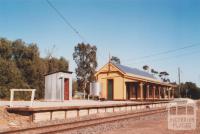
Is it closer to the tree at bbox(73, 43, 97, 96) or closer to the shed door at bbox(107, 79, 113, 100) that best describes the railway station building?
the shed door at bbox(107, 79, 113, 100)

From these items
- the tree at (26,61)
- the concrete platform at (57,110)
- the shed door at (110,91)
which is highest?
the tree at (26,61)

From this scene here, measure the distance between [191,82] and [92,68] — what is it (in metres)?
31.4

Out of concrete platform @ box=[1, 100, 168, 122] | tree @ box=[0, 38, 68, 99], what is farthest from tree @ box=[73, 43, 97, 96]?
concrete platform @ box=[1, 100, 168, 122]

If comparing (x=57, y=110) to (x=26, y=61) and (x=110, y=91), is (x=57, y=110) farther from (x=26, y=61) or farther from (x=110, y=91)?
(x=26, y=61)

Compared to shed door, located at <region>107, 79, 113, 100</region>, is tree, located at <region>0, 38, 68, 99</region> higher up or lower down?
higher up

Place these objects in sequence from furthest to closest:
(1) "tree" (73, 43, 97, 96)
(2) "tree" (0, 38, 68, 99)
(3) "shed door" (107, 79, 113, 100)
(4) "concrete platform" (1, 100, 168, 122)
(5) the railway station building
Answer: (1) "tree" (73, 43, 97, 96) → (2) "tree" (0, 38, 68, 99) → (3) "shed door" (107, 79, 113, 100) → (5) the railway station building → (4) "concrete platform" (1, 100, 168, 122)

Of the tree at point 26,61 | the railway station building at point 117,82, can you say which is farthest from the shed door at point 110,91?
the tree at point 26,61

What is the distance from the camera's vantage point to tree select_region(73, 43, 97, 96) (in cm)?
6600

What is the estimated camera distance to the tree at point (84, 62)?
6600 centimetres

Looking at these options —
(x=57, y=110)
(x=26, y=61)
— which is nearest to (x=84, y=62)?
(x=26, y=61)


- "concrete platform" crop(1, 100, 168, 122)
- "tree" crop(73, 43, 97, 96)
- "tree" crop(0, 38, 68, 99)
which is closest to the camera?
"concrete platform" crop(1, 100, 168, 122)

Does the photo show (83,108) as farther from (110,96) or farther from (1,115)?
(110,96)

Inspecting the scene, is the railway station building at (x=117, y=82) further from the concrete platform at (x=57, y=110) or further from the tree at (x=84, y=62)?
the tree at (x=84, y=62)

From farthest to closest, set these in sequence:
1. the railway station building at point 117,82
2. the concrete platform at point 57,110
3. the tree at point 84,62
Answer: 1. the tree at point 84,62
2. the railway station building at point 117,82
3. the concrete platform at point 57,110
